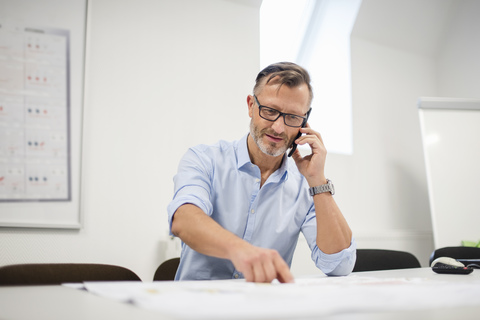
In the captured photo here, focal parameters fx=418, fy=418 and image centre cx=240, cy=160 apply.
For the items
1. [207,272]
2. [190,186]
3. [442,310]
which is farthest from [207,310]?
[207,272]

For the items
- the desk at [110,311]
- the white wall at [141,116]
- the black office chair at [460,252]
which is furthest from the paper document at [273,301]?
the white wall at [141,116]

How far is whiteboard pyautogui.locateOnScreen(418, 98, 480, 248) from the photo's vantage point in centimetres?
330

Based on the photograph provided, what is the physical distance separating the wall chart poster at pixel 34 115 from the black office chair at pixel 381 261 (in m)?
1.67

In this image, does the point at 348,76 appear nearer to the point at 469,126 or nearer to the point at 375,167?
the point at 375,167

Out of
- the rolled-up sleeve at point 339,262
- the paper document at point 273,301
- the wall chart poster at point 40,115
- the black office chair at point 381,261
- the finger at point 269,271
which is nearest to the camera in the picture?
the paper document at point 273,301

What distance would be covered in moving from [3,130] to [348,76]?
2687mm

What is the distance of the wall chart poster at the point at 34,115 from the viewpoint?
232cm

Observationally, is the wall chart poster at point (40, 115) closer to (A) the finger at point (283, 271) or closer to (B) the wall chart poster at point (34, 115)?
(B) the wall chart poster at point (34, 115)

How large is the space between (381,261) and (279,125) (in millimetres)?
1099

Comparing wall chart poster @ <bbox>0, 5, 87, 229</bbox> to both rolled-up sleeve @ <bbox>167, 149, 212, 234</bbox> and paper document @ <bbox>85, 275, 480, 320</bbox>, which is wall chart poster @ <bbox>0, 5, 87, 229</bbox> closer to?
rolled-up sleeve @ <bbox>167, 149, 212, 234</bbox>

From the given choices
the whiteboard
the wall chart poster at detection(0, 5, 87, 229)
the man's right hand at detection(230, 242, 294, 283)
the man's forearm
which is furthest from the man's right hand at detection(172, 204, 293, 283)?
the whiteboard

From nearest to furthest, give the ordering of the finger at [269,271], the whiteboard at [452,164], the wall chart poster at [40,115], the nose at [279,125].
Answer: the finger at [269,271]
the nose at [279,125]
the wall chart poster at [40,115]
the whiteboard at [452,164]

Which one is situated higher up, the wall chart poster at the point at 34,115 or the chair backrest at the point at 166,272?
the wall chart poster at the point at 34,115

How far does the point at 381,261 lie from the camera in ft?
7.18
